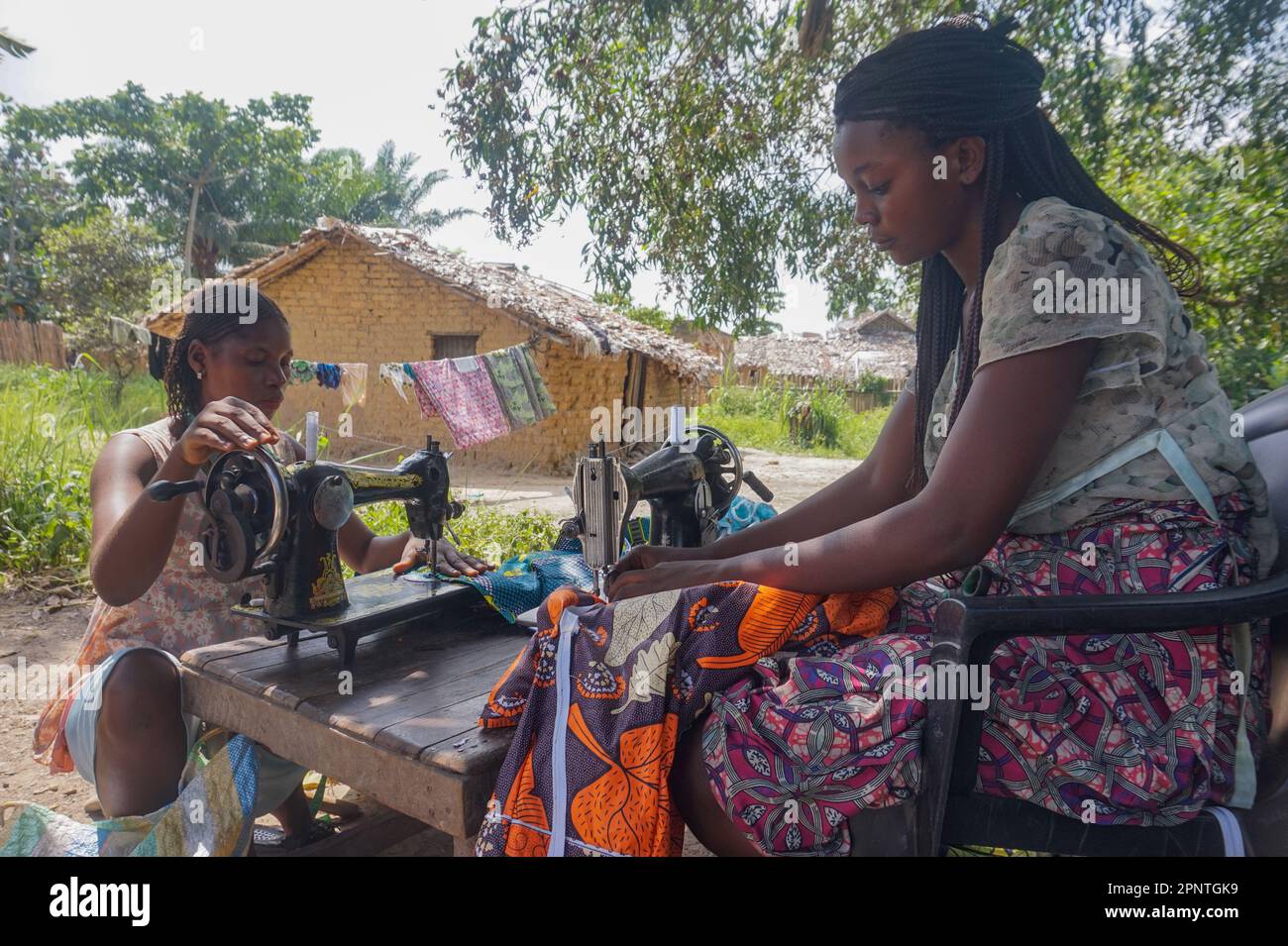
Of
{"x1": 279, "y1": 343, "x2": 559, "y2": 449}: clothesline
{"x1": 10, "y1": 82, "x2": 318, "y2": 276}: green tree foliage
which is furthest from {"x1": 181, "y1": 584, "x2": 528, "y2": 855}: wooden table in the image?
{"x1": 10, "y1": 82, "x2": 318, "y2": 276}: green tree foliage

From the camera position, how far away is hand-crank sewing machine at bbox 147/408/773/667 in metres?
1.64

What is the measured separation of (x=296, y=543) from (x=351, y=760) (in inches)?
21.3

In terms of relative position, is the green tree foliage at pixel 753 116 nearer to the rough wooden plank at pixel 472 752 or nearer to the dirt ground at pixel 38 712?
the dirt ground at pixel 38 712

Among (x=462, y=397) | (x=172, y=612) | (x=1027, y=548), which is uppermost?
(x=462, y=397)

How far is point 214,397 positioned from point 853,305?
595 cm

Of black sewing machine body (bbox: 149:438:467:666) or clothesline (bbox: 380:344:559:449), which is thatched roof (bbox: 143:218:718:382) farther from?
black sewing machine body (bbox: 149:438:467:666)

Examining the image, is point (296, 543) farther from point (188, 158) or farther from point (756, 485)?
point (188, 158)

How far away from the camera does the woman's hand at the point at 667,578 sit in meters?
1.38

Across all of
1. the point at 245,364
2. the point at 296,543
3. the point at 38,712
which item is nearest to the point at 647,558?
the point at 296,543

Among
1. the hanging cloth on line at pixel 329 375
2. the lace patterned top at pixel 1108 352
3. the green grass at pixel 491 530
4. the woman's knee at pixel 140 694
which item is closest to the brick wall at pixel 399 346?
the hanging cloth on line at pixel 329 375

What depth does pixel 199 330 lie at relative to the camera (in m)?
2.08
